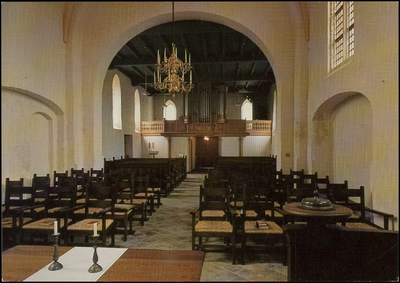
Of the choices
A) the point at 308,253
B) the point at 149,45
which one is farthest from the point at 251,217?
the point at 149,45

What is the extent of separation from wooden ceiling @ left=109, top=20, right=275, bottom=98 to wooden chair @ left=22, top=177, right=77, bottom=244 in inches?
157

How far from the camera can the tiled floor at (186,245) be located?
354 centimetres

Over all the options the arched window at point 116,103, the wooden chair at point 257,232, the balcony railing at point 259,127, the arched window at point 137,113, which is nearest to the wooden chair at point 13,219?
the wooden chair at point 257,232

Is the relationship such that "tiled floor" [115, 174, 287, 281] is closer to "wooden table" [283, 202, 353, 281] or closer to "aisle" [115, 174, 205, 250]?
"aisle" [115, 174, 205, 250]

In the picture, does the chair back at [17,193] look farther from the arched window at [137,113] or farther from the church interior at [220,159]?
the arched window at [137,113]

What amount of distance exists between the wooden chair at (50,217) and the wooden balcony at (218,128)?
11.2 metres

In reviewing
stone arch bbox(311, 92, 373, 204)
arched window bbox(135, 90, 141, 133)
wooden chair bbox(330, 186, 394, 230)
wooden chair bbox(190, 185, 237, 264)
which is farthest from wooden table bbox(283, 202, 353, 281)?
arched window bbox(135, 90, 141, 133)

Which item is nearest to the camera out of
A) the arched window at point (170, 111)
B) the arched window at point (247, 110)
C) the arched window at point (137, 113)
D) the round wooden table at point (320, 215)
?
the round wooden table at point (320, 215)

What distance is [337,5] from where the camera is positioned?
581 centimetres

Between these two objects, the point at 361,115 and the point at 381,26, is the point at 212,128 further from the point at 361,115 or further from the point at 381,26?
the point at 381,26

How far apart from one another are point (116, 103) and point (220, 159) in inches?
238

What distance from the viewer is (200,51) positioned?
38.2ft

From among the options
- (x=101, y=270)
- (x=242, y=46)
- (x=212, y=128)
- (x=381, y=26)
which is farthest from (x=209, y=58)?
(x=101, y=270)

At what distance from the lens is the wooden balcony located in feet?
55.3
